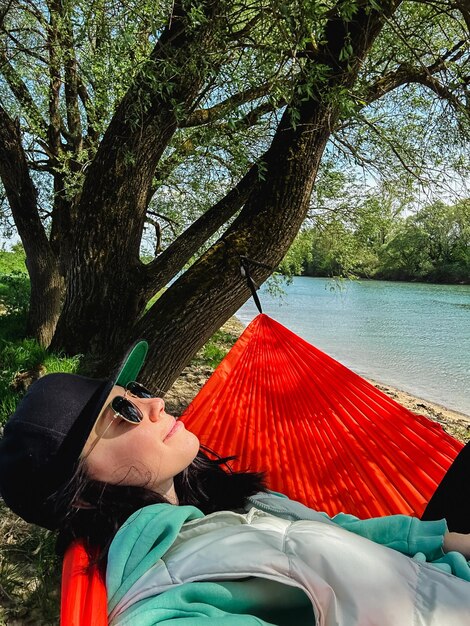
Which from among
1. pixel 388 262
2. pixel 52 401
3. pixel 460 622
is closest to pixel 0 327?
pixel 52 401

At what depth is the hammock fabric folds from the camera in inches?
73.2

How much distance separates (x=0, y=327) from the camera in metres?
4.97

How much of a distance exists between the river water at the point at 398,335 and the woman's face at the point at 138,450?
505cm

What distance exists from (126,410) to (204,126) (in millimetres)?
2820

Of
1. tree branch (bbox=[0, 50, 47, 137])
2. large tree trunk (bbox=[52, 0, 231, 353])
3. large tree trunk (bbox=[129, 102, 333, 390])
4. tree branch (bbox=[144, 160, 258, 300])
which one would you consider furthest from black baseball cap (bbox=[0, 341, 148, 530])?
tree branch (bbox=[0, 50, 47, 137])

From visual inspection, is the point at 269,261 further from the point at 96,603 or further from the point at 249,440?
the point at 96,603

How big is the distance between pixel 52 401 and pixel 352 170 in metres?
4.81

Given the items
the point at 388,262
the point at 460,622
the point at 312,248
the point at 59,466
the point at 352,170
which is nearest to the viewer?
the point at 460,622

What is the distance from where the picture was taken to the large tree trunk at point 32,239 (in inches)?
157

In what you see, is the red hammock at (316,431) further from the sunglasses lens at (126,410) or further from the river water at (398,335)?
the river water at (398,335)

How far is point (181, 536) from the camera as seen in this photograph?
3.49 feet

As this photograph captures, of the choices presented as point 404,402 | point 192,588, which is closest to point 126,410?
point 192,588

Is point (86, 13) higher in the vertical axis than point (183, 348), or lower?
higher

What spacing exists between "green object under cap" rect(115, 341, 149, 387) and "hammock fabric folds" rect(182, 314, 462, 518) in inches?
30.0
